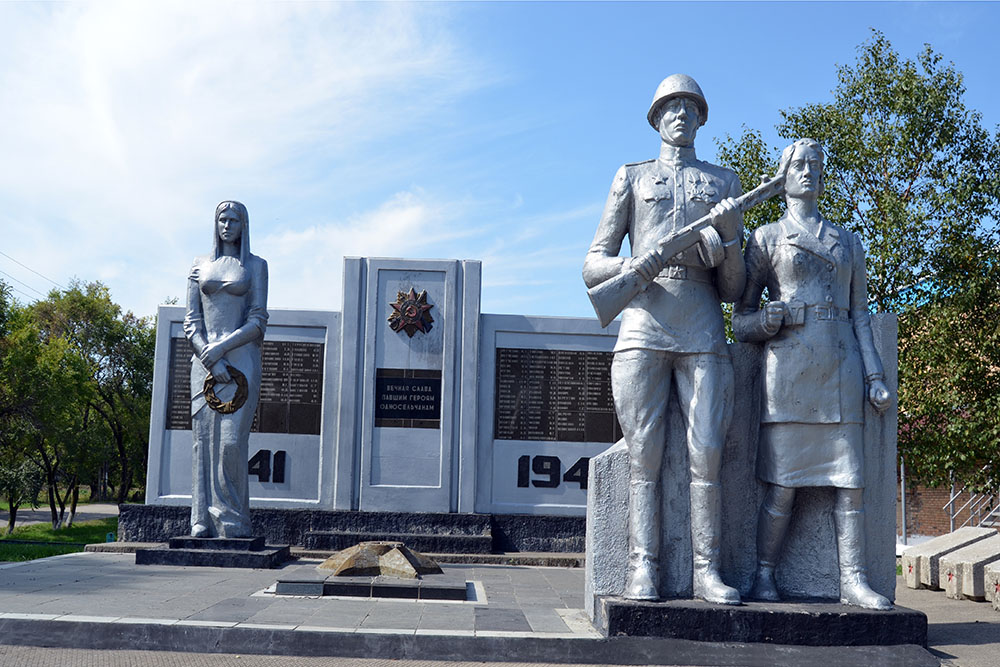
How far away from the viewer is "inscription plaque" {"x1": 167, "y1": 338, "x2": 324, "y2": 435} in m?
11.5

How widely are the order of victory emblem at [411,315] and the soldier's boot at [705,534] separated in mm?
6893

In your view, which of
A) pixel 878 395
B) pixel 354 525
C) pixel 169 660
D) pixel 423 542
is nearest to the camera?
pixel 169 660

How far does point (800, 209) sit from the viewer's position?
17.3 feet

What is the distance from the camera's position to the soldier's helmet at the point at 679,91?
5.27 metres

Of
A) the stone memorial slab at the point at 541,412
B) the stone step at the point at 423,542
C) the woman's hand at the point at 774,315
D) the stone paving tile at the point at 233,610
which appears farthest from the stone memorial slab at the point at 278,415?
the woman's hand at the point at 774,315

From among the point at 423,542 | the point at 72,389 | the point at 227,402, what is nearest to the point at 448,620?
the point at 227,402

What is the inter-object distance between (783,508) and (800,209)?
5.76 feet

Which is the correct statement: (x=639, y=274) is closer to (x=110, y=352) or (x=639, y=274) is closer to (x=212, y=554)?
(x=212, y=554)

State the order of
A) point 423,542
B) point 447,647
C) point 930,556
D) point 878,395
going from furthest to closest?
point 423,542, point 930,556, point 878,395, point 447,647

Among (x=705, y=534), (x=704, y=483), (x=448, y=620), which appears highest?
(x=704, y=483)

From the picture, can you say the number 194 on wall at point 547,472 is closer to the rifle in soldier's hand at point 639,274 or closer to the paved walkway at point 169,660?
the rifle in soldier's hand at point 639,274

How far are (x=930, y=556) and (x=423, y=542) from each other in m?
5.53

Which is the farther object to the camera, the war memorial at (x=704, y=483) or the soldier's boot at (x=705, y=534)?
the soldier's boot at (x=705, y=534)

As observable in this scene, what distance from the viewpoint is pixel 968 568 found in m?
7.70
